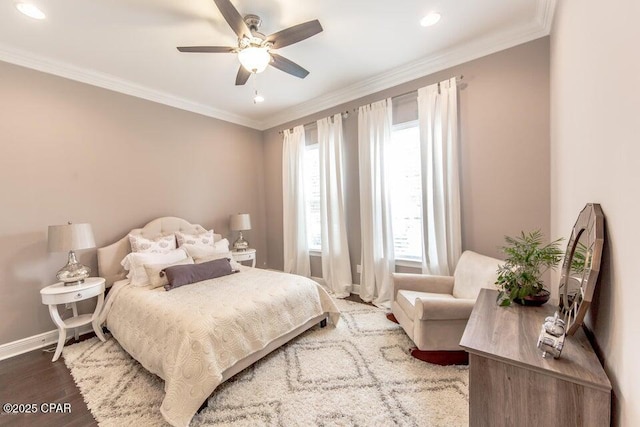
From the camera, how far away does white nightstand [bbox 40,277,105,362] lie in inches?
96.0

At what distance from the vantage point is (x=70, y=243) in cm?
252

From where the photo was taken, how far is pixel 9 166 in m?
2.60

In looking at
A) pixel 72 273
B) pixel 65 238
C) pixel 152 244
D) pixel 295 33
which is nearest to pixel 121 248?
pixel 152 244

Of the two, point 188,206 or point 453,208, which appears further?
point 188,206

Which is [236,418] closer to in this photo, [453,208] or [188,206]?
[453,208]

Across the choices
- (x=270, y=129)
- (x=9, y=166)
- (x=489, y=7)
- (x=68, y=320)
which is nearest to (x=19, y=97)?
(x=9, y=166)

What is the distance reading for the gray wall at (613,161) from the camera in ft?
2.69

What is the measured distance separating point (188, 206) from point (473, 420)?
13.1 feet

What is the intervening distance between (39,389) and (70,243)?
46.8 inches

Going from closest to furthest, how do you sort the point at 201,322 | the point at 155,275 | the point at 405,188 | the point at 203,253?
the point at 201,322 < the point at 155,275 < the point at 203,253 < the point at 405,188

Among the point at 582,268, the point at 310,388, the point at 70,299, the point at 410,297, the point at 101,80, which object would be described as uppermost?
the point at 101,80

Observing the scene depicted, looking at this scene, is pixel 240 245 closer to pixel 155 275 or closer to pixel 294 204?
pixel 294 204

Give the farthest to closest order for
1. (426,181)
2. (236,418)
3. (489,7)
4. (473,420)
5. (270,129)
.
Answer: (270,129) < (426,181) < (489,7) < (236,418) < (473,420)

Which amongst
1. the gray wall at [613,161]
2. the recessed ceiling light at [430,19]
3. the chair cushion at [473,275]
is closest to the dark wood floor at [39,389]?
the gray wall at [613,161]
